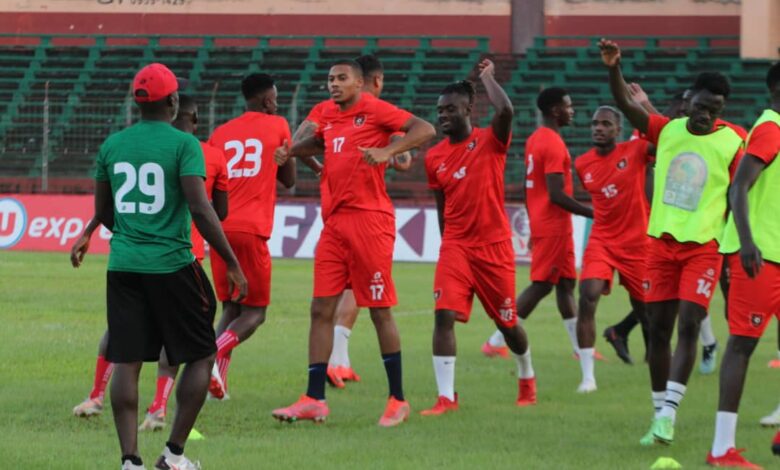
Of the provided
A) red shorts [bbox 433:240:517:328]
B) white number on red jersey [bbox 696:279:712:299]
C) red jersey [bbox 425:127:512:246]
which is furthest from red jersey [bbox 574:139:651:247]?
white number on red jersey [bbox 696:279:712:299]

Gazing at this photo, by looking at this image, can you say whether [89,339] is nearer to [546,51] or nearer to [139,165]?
[139,165]

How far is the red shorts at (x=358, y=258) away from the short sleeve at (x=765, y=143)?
113 inches

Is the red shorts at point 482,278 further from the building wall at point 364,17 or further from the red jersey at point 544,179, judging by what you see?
the building wall at point 364,17

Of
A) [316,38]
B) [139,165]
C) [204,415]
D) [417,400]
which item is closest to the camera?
[139,165]

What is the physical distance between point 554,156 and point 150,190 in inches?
236

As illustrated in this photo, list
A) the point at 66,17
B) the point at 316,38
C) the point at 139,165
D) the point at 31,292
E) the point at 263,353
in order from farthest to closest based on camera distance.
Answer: the point at 66,17 → the point at 316,38 → the point at 31,292 → the point at 263,353 → the point at 139,165

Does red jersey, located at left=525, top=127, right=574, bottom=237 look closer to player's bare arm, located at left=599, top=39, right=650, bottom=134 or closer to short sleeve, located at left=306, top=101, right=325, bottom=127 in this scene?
short sleeve, located at left=306, top=101, right=325, bottom=127

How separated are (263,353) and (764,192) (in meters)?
6.63

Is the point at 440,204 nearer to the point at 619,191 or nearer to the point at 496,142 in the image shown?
the point at 496,142

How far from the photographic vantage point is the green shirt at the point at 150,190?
7137 mm

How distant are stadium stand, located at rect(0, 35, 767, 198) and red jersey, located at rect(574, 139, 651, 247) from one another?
16502mm

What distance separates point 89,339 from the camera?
13992 mm

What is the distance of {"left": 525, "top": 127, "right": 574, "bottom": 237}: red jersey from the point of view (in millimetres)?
12578

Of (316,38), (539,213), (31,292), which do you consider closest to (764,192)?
(539,213)
